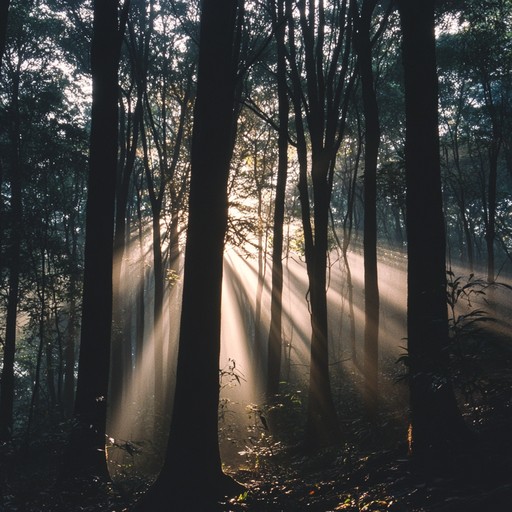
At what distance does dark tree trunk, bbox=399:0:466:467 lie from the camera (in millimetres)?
5105

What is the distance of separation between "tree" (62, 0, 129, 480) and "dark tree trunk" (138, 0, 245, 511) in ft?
6.87

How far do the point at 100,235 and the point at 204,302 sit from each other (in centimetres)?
271

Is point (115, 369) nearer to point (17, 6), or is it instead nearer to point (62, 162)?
point (62, 162)

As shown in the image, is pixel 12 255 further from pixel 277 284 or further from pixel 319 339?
pixel 319 339

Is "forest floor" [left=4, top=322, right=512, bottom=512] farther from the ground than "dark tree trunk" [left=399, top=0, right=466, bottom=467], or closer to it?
closer to it

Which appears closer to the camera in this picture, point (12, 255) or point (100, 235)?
point (100, 235)

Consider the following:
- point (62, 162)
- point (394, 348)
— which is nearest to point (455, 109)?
point (394, 348)

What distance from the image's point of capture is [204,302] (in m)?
5.41

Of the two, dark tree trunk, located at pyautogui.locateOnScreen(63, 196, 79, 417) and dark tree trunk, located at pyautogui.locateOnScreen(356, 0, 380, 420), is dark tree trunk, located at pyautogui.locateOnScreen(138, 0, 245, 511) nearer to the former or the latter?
dark tree trunk, located at pyautogui.locateOnScreen(356, 0, 380, 420)

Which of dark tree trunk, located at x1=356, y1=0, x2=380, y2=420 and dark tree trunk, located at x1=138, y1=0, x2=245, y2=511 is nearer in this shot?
dark tree trunk, located at x1=138, y1=0, x2=245, y2=511

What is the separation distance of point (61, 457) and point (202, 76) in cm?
570

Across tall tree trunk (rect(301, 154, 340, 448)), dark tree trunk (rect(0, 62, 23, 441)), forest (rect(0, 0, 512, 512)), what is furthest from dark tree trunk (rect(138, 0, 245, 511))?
dark tree trunk (rect(0, 62, 23, 441))

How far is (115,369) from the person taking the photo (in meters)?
19.8

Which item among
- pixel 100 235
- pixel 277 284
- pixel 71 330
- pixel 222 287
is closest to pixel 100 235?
pixel 100 235
